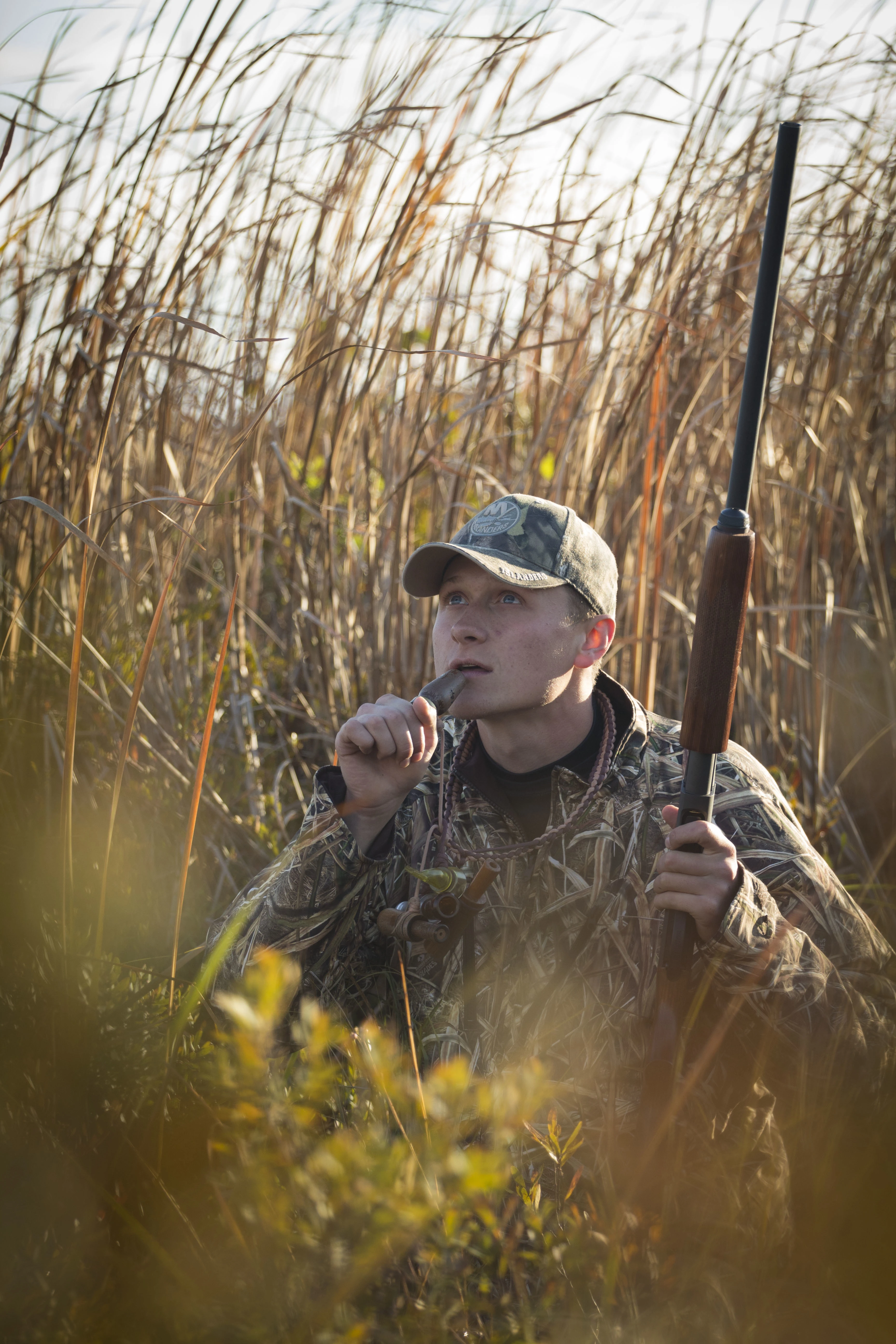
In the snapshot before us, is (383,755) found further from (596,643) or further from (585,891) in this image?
(596,643)

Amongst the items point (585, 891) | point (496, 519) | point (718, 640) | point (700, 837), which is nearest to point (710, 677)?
point (718, 640)

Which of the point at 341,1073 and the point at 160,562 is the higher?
the point at 160,562

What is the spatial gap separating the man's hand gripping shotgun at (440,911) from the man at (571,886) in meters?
0.12

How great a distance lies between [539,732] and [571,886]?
13.7 inches

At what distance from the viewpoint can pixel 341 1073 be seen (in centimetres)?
136

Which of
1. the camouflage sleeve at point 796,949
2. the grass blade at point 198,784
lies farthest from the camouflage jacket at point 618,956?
the grass blade at point 198,784

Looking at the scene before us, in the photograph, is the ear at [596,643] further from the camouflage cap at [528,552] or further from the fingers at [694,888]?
the fingers at [694,888]

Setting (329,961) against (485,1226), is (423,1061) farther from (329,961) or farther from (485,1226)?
(485,1226)

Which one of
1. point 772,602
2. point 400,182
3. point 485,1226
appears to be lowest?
point 485,1226

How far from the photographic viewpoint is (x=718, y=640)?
1498mm

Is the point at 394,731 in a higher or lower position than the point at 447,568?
lower

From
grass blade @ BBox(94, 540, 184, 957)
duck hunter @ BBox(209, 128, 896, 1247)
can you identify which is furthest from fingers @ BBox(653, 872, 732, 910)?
grass blade @ BBox(94, 540, 184, 957)

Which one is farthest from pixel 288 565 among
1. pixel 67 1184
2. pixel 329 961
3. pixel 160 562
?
pixel 67 1184

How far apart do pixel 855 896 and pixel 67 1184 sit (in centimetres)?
218
